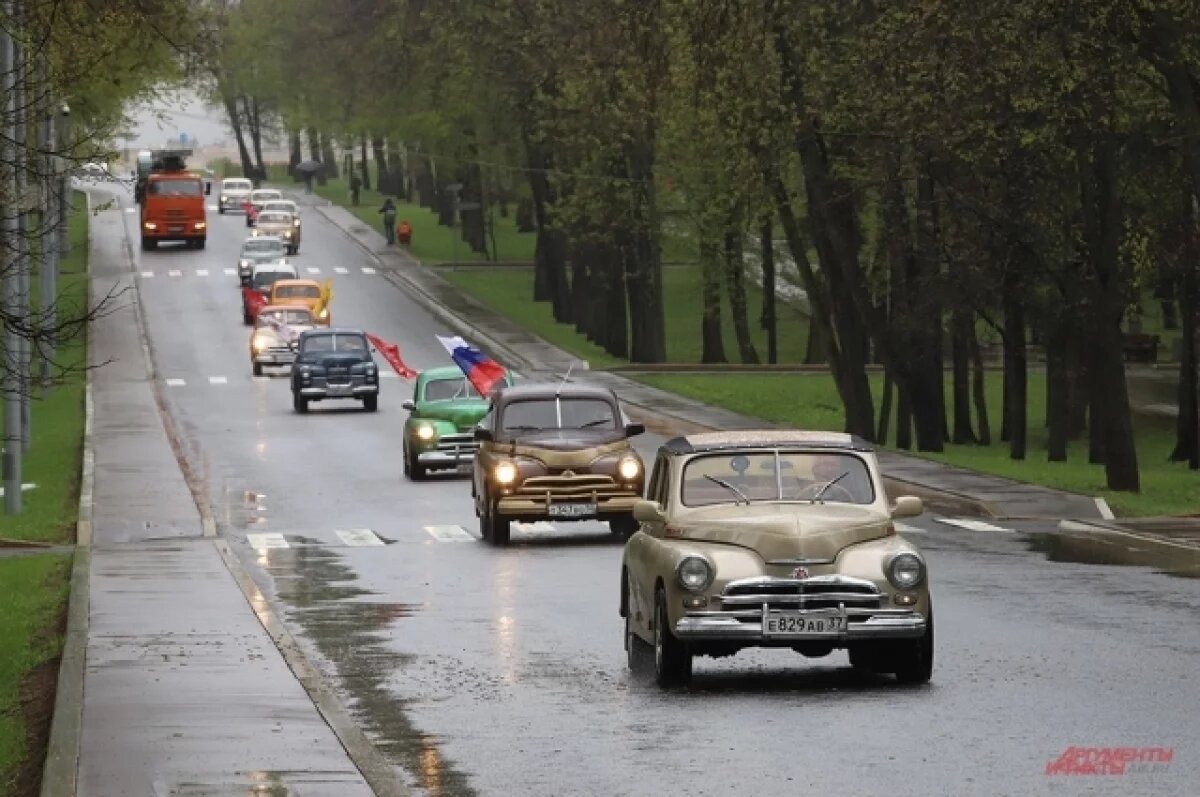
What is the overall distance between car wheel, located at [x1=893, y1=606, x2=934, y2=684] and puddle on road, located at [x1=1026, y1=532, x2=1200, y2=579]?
918 cm

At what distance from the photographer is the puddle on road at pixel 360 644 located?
14352 mm

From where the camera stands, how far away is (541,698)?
17.1 meters

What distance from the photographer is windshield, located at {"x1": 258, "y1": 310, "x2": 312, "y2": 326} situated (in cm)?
7025

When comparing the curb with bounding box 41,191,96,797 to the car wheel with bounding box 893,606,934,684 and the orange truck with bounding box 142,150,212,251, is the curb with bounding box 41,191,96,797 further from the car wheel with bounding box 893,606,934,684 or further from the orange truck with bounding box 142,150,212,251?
the orange truck with bounding box 142,150,212,251

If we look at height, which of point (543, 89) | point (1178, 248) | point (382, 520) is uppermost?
point (543, 89)

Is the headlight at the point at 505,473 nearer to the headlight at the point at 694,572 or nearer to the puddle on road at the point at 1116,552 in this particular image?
the puddle on road at the point at 1116,552

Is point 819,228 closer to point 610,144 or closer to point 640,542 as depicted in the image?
point 610,144

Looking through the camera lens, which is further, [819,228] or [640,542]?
[819,228]

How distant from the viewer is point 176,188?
104875 millimetres

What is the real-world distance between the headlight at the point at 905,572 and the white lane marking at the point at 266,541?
16.7 meters

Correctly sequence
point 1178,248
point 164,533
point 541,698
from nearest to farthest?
point 541,698, point 164,533, point 1178,248

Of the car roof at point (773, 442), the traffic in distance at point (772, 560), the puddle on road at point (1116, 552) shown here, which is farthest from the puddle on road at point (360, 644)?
the puddle on road at point (1116, 552)

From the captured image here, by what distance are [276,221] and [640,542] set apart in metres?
91.3

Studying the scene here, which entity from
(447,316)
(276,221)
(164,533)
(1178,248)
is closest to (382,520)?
(164,533)
